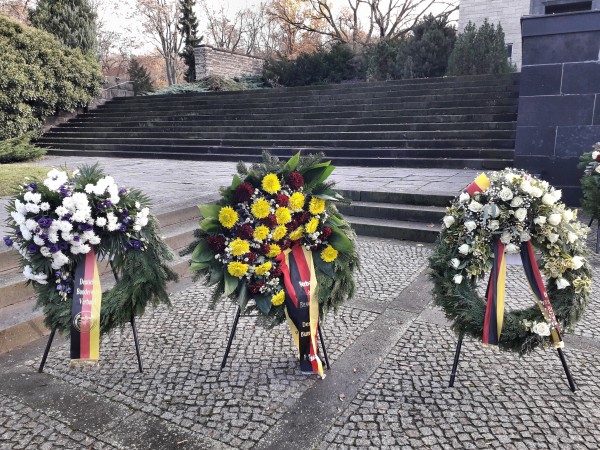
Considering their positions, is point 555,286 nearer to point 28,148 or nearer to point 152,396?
point 152,396

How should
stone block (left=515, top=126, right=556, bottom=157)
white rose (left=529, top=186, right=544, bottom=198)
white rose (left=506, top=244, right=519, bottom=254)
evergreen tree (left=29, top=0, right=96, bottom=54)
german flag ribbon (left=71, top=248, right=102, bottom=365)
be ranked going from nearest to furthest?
white rose (left=529, top=186, right=544, bottom=198)
white rose (left=506, top=244, right=519, bottom=254)
german flag ribbon (left=71, top=248, right=102, bottom=365)
stone block (left=515, top=126, right=556, bottom=157)
evergreen tree (left=29, top=0, right=96, bottom=54)

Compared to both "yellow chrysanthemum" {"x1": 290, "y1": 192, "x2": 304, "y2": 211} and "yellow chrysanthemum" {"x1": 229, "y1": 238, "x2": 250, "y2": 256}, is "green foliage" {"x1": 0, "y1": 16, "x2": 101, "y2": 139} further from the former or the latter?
"yellow chrysanthemum" {"x1": 290, "y1": 192, "x2": 304, "y2": 211}

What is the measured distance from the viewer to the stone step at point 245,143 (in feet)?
32.5

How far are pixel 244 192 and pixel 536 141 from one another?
601cm

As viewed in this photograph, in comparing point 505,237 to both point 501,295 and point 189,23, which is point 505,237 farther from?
point 189,23

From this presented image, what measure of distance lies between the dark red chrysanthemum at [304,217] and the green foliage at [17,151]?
1145cm

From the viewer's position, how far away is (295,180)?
2824 millimetres

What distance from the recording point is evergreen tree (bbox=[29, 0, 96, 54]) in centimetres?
1677

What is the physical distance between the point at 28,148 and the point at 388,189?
34.0 feet

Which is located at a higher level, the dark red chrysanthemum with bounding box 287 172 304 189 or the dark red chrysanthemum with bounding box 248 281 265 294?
the dark red chrysanthemum with bounding box 287 172 304 189

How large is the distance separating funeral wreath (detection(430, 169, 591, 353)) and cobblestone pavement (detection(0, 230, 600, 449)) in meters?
0.39

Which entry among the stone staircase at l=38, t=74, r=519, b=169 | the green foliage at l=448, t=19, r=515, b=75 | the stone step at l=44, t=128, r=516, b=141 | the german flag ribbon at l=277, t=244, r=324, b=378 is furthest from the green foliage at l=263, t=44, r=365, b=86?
the german flag ribbon at l=277, t=244, r=324, b=378

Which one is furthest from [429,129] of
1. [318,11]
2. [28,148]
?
[318,11]

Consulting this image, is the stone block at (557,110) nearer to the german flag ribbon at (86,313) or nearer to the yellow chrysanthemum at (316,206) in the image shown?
the yellow chrysanthemum at (316,206)
